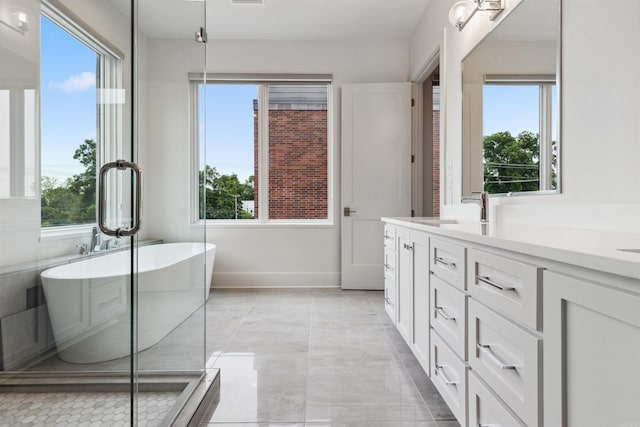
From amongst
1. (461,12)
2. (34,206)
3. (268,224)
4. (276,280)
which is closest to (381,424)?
(34,206)

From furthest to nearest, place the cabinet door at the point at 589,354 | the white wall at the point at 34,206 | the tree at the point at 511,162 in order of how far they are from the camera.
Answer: the tree at the point at 511,162 < the white wall at the point at 34,206 < the cabinet door at the point at 589,354

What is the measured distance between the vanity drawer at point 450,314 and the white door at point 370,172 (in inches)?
94.9

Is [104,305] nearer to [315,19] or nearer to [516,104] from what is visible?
[516,104]

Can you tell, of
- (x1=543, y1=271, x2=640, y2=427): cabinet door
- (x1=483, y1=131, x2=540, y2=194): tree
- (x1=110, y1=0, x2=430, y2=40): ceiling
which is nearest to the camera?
(x1=543, y1=271, x2=640, y2=427): cabinet door

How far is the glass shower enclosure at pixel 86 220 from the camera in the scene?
4.49 ft

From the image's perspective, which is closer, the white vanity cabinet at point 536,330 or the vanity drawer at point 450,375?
the white vanity cabinet at point 536,330

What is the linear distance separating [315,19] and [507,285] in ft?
11.6

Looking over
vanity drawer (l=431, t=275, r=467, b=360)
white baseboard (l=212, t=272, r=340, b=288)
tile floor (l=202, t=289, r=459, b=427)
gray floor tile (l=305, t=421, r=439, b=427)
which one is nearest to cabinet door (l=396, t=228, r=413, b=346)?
tile floor (l=202, t=289, r=459, b=427)

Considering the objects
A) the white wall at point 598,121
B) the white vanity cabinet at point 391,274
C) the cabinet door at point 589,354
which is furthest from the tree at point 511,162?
the cabinet door at point 589,354

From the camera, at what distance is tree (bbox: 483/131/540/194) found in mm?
1765

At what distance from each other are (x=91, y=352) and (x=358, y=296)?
2.68 meters

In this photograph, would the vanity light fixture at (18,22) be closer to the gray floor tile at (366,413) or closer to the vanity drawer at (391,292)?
the gray floor tile at (366,413)

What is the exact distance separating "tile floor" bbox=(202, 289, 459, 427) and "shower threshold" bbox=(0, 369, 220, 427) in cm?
18

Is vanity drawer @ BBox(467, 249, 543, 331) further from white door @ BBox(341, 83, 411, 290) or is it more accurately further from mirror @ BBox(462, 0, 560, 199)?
white door @ BBox(341, 83, 411, 290)
